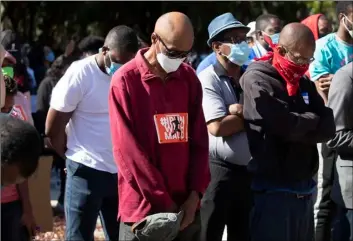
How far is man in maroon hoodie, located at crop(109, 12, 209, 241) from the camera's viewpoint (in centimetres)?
420

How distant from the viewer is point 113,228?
221 inches

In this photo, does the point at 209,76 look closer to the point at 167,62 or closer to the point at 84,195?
the point at 167,62

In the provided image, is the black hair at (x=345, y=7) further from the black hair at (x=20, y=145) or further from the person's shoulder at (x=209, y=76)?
the black hair at (x=20, y=145)

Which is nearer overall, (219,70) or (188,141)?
(188,141)

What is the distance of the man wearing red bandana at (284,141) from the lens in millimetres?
4586

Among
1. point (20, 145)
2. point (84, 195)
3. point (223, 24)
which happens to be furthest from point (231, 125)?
point (20, 145)

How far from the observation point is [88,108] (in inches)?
210

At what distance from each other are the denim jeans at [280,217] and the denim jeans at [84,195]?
3.88 feet

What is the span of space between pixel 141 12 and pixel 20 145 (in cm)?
1615

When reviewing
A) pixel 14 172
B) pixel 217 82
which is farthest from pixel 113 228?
pixel 14 172

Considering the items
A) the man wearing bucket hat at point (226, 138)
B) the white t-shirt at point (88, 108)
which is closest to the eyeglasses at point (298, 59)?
the man wearing bucket hat at point (226, 138)

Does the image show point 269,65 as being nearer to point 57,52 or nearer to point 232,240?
point 232,240

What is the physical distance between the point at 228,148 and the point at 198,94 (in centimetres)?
71

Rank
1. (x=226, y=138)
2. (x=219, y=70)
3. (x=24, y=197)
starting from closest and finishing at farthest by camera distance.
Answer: (x=24, y=197)
(x=226, y=138)
(x=219, y=70)
